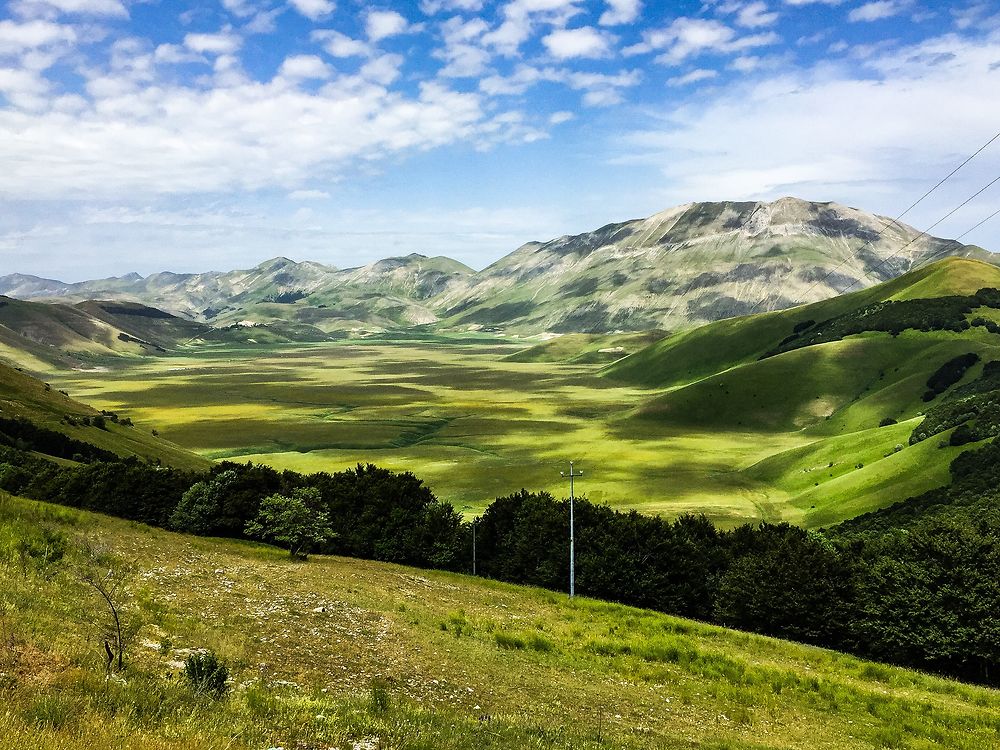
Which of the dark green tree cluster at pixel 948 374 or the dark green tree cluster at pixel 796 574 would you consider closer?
the dark green tree cluster at pixel 796 574

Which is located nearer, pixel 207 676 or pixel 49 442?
pixel 207 676

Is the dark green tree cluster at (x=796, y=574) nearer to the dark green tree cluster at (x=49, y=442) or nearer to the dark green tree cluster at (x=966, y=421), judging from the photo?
the dark green tree cluster at (x=966, y=421)

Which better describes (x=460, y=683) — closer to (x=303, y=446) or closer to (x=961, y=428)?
(x=961, y=428)

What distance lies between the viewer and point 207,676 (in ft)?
62.4

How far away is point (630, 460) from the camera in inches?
6127

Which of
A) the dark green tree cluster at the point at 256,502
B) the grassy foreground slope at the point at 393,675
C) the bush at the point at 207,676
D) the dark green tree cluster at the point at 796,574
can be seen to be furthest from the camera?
the dark green tree cluster at the point at 256,502

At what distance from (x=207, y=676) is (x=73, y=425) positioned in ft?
472

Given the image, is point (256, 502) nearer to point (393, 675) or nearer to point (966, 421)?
point (393, 675)

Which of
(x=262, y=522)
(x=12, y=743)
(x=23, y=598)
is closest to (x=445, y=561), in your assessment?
(x=262, y=522)

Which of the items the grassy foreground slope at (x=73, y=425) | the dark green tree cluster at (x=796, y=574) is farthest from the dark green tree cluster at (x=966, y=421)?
the grassy foreground slope at (x=73, y=425)

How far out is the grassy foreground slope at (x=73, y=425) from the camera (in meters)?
133

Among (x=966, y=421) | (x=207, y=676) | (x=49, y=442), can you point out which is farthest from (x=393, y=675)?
(x=49, y=442)

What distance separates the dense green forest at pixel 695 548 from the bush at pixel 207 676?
45.3 metres

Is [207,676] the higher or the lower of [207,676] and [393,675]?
the higher
